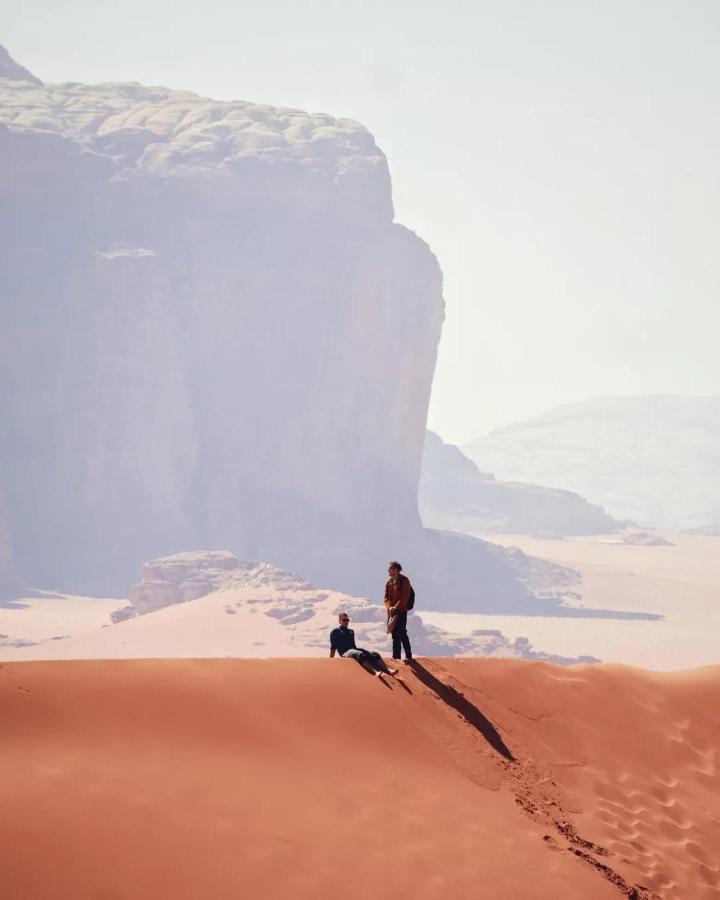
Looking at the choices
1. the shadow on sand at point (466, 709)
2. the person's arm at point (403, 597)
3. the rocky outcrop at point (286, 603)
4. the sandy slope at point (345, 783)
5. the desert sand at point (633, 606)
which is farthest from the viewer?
the desert sand at point (633, 606)

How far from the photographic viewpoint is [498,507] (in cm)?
14950

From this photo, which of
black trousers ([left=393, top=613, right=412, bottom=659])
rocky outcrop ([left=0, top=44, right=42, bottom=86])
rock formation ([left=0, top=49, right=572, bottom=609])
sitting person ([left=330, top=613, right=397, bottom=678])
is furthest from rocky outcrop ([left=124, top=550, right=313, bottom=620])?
rocky outcrop ([left=0, top=44, right=42, bottom=86])

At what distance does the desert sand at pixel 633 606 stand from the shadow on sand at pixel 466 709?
5245 cm

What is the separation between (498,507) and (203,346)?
66.4m

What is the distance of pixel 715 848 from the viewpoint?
451 inches

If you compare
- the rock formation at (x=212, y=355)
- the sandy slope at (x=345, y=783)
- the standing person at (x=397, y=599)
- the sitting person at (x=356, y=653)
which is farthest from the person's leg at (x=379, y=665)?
the rock formation at (x=212, y=355)

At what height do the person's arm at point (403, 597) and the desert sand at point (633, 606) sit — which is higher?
the desert sand at point (633, 606)

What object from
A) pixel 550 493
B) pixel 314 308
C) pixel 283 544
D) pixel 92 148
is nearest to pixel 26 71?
pixel 92 148

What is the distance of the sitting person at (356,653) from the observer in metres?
→ 12.6

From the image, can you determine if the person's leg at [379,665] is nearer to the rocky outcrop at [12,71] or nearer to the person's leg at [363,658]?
the person's leg at [363,658]

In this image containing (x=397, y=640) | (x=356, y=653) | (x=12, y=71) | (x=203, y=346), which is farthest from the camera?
(x=12, y=71)

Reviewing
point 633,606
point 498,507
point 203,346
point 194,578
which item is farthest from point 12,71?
point 498,507

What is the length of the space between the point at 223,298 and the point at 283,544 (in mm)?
19154

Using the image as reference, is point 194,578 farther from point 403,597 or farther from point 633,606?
point 403,597
